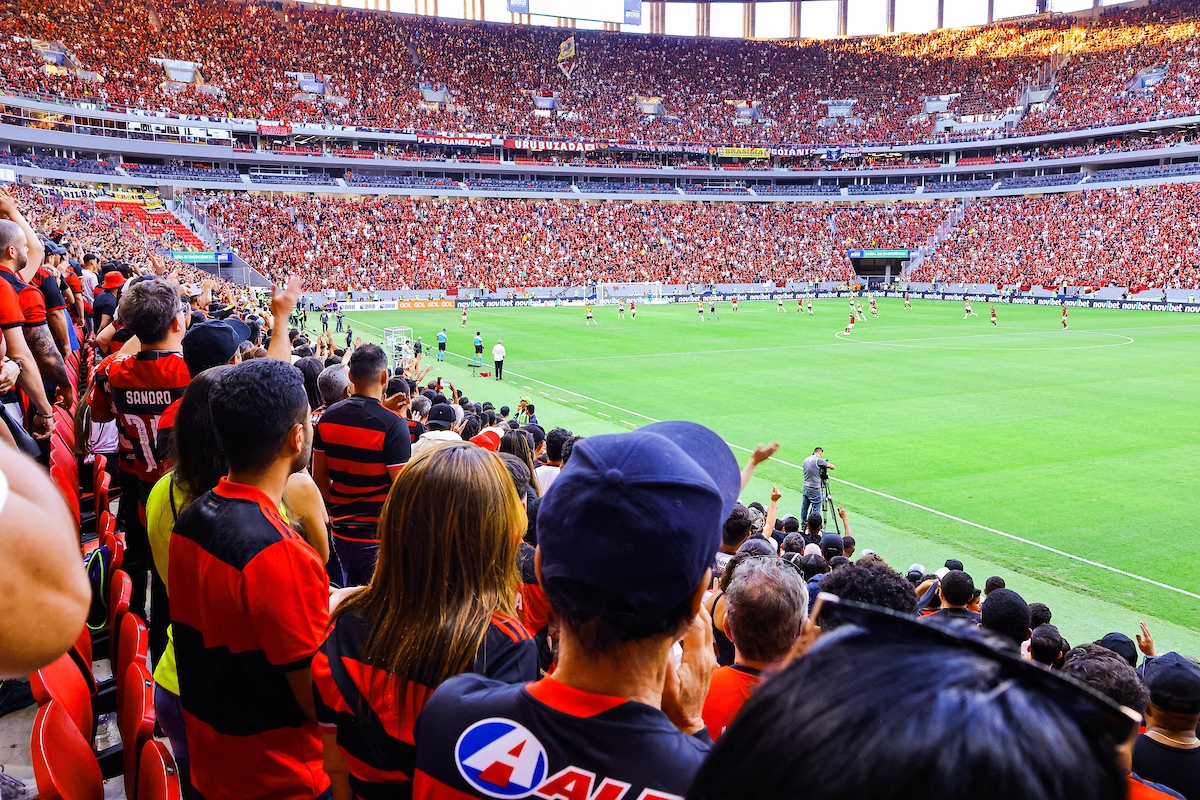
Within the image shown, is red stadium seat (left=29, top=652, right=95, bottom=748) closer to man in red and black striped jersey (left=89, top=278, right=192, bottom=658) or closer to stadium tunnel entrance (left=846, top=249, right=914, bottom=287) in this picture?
man in red and black striped jersey (left=89, top=278, right=192, bottom=658)

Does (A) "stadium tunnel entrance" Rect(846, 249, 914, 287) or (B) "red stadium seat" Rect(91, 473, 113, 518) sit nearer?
(B) "red stadium seat" Rect(91, 473, 113, 518)

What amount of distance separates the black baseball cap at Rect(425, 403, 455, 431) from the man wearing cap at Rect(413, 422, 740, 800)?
337 inches

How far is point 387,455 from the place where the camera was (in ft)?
21.1

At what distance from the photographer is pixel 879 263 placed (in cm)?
7900

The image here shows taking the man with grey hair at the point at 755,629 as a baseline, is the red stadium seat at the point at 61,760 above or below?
below

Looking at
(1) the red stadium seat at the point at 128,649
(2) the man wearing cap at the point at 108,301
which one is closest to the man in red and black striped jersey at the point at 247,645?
(1) the red stadium seat at the point at 128,649

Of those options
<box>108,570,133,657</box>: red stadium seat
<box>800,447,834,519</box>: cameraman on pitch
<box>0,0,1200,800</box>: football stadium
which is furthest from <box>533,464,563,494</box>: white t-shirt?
<box>800,447,834,519</box>: cameraman on pitch

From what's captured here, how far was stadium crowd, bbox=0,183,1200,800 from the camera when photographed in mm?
964

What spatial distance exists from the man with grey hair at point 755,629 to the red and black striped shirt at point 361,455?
3.68 meters

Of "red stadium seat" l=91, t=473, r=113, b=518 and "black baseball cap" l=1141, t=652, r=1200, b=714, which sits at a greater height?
"red stadium seat" l=91, t=473, r=113, b=518

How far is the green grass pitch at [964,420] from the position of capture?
481 inches

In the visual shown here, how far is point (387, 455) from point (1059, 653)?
5.11 m

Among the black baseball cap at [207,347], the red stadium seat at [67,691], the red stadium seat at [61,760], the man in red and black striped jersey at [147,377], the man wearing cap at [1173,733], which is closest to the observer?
the red stadium seat at [61,760]

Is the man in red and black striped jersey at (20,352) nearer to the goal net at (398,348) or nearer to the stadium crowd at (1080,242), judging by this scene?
the goal net at (398,348)
